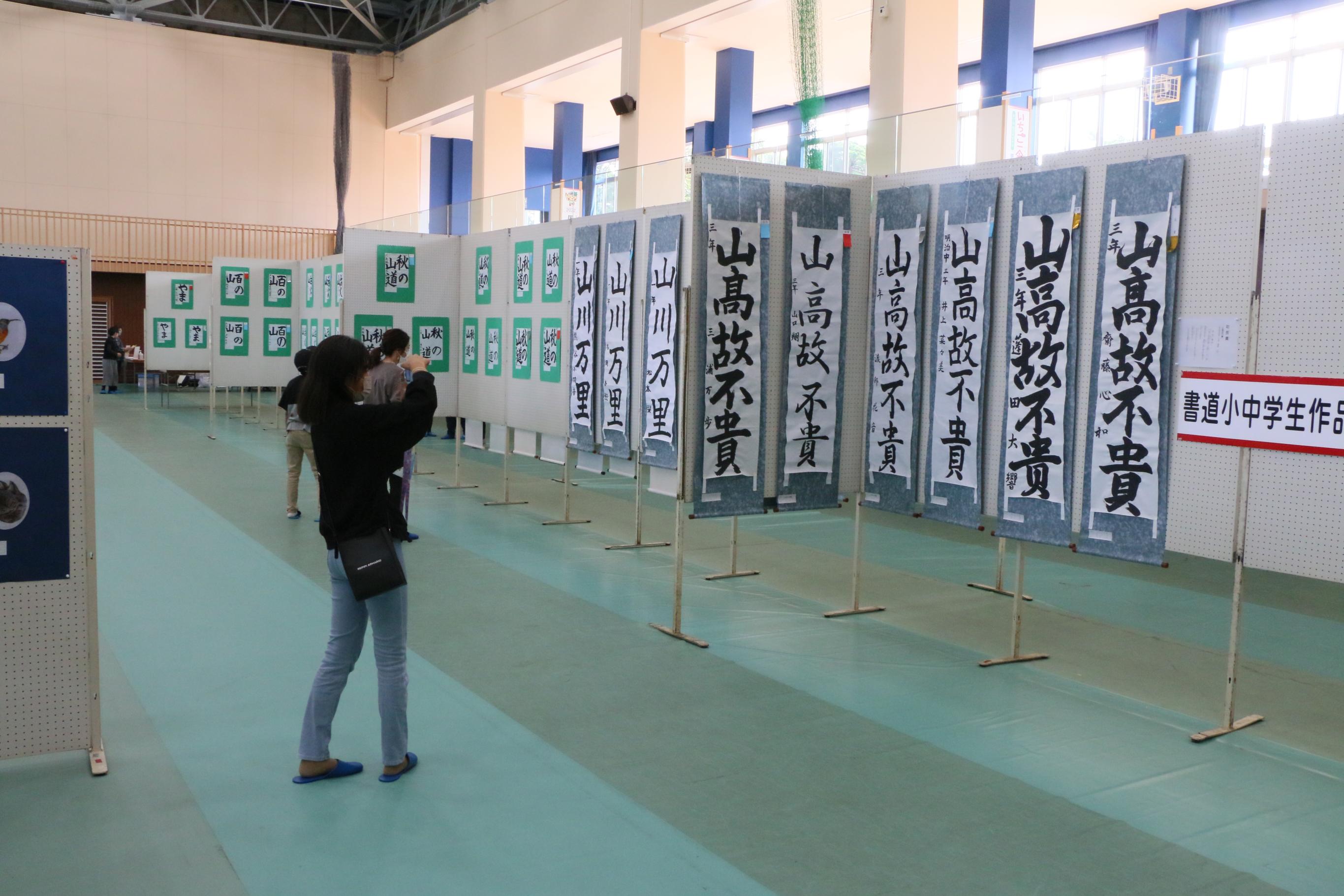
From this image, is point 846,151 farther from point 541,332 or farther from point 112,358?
point 112,358

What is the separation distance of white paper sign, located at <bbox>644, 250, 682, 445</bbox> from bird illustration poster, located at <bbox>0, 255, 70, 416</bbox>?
358cm

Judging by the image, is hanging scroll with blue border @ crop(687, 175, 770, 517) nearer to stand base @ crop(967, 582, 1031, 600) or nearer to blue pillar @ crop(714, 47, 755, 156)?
stand base @ crop(967, 582, 1031, 600)

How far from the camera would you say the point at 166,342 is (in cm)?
1770

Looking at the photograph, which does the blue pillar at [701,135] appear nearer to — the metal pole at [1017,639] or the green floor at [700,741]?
the green floor at [700,741]

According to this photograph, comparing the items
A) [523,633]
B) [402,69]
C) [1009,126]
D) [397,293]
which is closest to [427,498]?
[397,293]

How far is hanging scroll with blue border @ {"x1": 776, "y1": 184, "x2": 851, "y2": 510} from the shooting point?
18.9 feet

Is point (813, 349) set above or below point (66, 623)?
above

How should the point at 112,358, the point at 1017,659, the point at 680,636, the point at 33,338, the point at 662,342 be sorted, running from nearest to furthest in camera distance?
the point at 33,338 → the point at 1017,659 → the point at 680,636 → the point at 662,342 → the point at 112,358

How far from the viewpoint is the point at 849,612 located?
602 cm

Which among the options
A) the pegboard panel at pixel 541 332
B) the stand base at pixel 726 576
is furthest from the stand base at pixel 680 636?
the pegboard panel at pixel 541 332

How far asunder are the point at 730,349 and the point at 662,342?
113 centimetres

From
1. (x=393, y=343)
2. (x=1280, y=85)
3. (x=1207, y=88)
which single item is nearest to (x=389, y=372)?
(x=393, y=343)

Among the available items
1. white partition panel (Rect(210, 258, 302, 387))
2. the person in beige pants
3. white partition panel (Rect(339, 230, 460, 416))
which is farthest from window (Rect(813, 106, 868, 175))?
white partition panel (Rect(210, 258, 302, 387))

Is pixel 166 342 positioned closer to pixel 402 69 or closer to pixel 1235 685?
pixel 402 69
